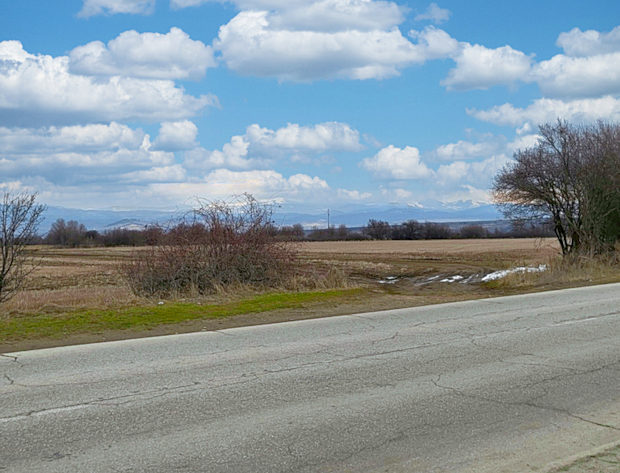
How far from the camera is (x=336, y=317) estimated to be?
44.9 ft

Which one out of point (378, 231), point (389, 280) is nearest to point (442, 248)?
point (389, 280)

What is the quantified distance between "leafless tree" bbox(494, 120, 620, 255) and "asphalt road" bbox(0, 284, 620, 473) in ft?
58.5

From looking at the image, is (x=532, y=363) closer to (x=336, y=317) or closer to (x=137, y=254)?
(x=336, y=317)

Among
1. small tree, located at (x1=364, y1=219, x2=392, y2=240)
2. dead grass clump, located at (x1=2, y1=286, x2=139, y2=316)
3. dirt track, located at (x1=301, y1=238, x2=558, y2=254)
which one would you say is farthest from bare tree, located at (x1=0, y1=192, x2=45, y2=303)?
small tree, located at (x1=364, y1=219, x2=392, y2=240)

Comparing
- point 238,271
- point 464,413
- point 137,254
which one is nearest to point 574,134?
point 238,271

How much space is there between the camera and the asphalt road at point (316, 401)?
5.52 m

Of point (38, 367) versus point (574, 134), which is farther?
point (574, 134)

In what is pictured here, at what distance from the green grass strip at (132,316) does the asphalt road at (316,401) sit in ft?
6.46

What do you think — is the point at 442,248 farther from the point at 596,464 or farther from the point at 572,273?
the point at 596,464

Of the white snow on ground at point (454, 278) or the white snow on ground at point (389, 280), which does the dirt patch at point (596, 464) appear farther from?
the white snow on ground at point (454, 278)

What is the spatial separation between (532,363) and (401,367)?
1771 millimetres

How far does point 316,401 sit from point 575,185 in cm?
2403

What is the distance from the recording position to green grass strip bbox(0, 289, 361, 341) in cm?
1214

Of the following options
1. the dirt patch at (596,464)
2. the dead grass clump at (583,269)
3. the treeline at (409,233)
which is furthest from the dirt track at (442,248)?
the dirt patch at (596,464)
